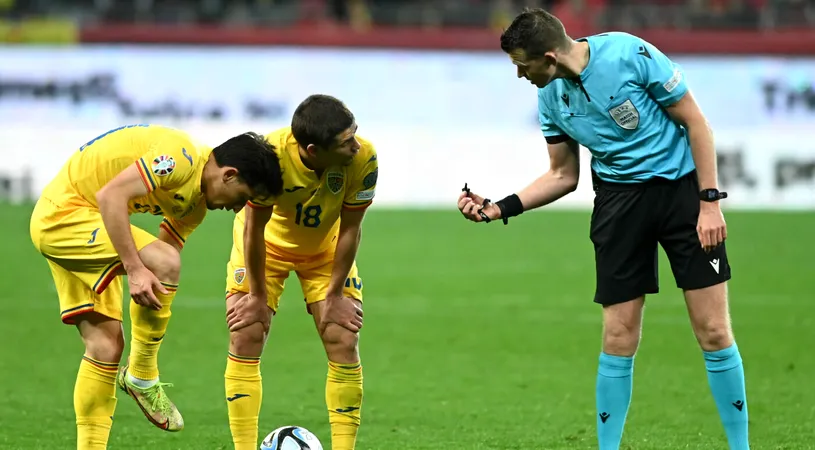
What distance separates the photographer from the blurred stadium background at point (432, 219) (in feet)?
20.7

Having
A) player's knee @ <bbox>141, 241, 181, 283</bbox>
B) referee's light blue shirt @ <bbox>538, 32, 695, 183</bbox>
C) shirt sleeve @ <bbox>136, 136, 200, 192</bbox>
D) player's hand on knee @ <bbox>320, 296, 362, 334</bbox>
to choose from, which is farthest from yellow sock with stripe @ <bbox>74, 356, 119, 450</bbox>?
referee's light blue shirt @ <bbox>538, 32, 695, 183</bbox>

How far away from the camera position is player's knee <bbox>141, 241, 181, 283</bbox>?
4.60m

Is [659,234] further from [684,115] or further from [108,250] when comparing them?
[108,250]

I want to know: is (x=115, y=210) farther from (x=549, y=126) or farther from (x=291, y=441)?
(x=549, y=126)

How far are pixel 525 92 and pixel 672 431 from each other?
1362cm

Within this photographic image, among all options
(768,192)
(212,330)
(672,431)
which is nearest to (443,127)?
(768,192)

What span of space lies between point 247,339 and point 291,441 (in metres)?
0.51

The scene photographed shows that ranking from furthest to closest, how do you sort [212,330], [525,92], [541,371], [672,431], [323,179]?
[525,92]
[212,330]
[541,371]
[672,431]
[323,179]

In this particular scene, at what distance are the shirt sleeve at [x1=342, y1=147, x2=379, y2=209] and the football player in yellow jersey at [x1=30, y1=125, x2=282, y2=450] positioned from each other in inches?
16.9

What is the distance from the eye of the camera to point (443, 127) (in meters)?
19.1

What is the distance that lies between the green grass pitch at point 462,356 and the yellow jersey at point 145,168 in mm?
1332

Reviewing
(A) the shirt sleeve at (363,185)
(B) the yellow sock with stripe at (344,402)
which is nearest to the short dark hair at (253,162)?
(A) the shirt sleeve at (363,185)

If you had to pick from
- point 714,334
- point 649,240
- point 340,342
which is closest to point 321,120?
point 340,342

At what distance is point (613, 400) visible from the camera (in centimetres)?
488
